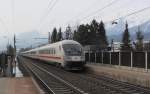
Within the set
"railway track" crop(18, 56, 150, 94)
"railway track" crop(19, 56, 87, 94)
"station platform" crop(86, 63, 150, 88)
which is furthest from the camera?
"station platform" crop(86, 63, 150, 88)

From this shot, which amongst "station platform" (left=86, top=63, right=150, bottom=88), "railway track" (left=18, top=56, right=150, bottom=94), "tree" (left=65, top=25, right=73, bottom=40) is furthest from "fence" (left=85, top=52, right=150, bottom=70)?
"tree" (left=65, top=25, right=73, bottom=40)

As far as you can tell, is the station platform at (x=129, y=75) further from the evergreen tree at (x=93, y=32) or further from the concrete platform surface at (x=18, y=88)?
the evergreen tree at (x=93, y=32)

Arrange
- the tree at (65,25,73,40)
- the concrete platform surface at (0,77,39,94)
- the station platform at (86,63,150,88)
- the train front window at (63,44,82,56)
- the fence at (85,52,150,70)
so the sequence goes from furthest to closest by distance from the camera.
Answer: the tree at (65,25,73,40) → the train front window at (63,44,82,56) → the fence at (85,52,150,70) → the station platform at (86,63,150,88) → the concrete platform surface at (0,77,39,94)

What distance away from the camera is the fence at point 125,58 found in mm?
27350

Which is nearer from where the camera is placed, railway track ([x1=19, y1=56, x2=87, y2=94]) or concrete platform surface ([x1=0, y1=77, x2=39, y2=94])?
concrete platform surface ([x1=0, y1=77, x2=39, y2=94])

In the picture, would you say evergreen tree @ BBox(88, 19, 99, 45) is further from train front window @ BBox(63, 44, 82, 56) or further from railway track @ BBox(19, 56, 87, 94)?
railway track @ BBox(19, 56, 87, 94)

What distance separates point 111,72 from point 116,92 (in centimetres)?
1124

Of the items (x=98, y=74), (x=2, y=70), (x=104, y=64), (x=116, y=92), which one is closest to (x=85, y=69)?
(x=104, y=64)

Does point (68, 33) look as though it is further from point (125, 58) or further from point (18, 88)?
point (18, 88)

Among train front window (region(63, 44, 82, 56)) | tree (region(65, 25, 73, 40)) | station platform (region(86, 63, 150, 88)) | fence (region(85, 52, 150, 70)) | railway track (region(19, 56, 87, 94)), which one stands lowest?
railway track (region(19, 56, 87, 94))

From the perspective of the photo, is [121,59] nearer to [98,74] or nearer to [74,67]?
[98,74]

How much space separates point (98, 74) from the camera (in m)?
32.7

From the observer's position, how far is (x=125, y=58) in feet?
102

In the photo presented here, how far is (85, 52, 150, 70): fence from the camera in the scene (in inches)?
1077
